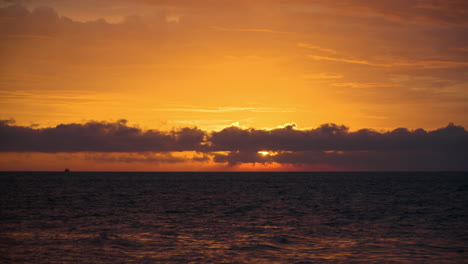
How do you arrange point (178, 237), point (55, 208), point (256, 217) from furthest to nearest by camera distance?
1. point (55, 208)
2. point (256, 217)
3. point (178, 237)

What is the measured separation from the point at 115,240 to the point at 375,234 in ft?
73.3

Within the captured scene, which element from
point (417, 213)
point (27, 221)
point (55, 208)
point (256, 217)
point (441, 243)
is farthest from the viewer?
point (55, 208)

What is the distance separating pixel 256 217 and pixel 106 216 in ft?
59.6

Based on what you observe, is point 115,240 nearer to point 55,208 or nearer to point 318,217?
point 318,217

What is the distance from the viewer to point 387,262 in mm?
27438

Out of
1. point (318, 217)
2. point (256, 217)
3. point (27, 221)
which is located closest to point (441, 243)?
point (318, 217)

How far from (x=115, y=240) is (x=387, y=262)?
68.3ft

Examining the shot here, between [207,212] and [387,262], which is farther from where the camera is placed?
[207,212]

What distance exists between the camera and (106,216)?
5266 centimetres

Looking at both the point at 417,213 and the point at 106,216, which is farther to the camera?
the point at 417,213

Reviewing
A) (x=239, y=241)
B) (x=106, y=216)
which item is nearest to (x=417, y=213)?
(x=239, y=241)

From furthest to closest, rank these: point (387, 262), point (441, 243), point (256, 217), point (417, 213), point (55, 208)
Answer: point (55, 208)
point (417, 213)
point (256, 217)
point (441, 243)
point (387, 262)

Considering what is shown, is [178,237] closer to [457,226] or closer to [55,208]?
[457,226]

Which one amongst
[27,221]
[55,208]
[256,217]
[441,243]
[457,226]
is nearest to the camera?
[441,243]
